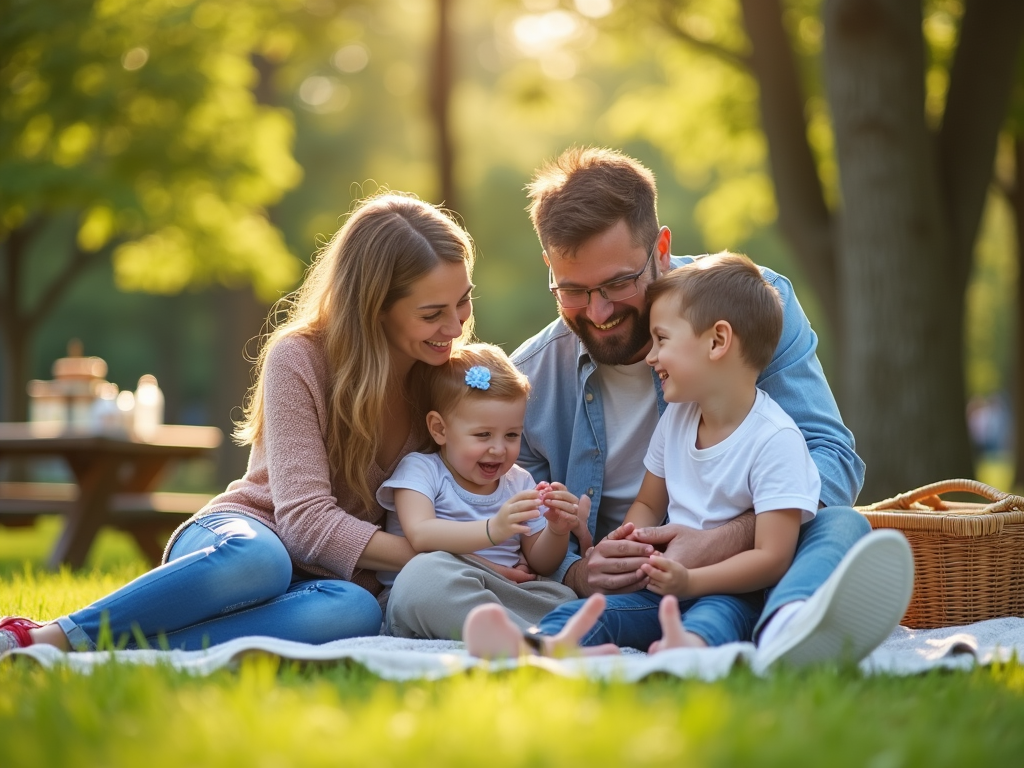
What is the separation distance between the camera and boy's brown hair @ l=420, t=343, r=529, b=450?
3.66 m

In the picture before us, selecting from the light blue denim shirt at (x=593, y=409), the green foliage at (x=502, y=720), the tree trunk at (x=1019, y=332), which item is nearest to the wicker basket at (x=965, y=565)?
the light blue denim shirt at (x=593, y=409)

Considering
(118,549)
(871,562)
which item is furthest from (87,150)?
(871,562)

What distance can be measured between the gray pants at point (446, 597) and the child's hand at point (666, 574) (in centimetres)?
49

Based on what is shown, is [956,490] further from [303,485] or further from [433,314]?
[303,485]

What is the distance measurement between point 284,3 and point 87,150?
2.47 meters

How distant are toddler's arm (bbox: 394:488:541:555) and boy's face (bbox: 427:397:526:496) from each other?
0.63ft

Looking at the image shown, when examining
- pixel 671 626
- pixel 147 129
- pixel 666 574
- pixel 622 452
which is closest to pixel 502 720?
pixel 671 626

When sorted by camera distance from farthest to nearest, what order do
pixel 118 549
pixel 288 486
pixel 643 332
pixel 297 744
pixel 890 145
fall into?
pixel 118 549, pixel 890 145, pixel 643 332, pixel 288 486, pixel 297 744

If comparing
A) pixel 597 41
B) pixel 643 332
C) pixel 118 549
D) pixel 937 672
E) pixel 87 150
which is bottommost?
pixel 118 549

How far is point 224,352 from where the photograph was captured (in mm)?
16250

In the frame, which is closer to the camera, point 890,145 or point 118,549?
point 890,145

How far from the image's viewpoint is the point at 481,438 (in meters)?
3.67

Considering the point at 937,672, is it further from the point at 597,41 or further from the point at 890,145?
the point at 597,41

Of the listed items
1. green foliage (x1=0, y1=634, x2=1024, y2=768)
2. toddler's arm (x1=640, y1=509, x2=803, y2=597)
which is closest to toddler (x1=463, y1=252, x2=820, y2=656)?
toddler's arm (x1=640, y1=509, x2=803, y2=597)
